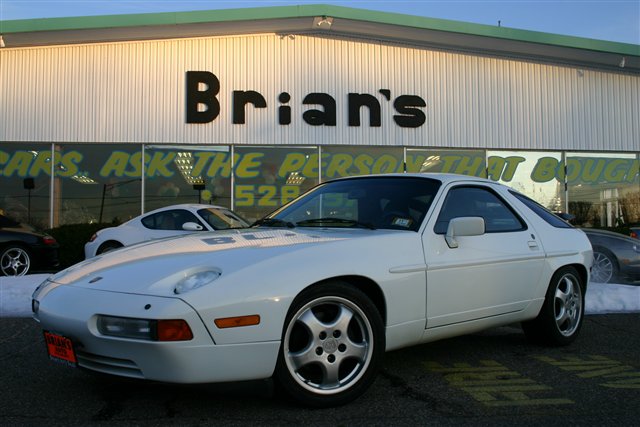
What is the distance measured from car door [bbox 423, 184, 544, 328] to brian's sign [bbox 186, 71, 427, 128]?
9762mm

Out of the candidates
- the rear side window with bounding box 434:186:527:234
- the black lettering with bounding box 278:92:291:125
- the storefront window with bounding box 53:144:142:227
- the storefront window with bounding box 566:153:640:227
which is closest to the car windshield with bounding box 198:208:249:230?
the black lettering with bounding box 278:92:291:125

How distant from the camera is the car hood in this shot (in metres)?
2.89

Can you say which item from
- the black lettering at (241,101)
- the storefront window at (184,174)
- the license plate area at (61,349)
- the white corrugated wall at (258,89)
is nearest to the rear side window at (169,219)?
A: the storefront window at (184,174)

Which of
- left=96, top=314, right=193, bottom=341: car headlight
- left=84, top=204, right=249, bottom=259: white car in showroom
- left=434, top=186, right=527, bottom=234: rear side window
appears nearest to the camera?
left=96, top=314, right=193, bottom=341: car headlight

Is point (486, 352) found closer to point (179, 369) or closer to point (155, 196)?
point (179, 369)

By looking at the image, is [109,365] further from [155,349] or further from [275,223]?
[275,223]

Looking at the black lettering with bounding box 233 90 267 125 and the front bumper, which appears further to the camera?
the black lettering with bounding box 233 90 267 125

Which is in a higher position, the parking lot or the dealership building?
the dealership building

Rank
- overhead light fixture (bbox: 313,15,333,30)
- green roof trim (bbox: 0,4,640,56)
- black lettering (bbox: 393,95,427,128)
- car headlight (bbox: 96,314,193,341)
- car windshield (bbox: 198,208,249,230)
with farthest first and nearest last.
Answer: black lettering (bbox: 393,95,427,128)
overhead light fixture (bbox: 313,15,333,30)
green roof trim (bbox: 0,4,640,56)
car windshield (bbox: 198,208,249,230)
car headlight (bbox: 96,314,193,341)

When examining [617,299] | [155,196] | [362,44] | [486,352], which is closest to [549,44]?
[362,44]

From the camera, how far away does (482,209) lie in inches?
171

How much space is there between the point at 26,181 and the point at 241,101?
554cm

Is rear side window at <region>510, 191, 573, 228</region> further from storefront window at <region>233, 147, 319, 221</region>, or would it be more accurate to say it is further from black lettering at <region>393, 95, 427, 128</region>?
black lettering at <region>393, 95, 427, 128</region>

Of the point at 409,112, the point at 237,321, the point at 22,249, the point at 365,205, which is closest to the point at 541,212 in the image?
the point at 365,205
